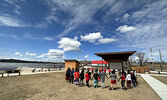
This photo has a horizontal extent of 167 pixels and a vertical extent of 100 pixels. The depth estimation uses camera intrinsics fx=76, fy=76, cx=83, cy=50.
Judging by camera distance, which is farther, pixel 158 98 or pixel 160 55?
pixel 160 55

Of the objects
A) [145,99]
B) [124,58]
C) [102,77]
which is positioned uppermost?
[124,58]

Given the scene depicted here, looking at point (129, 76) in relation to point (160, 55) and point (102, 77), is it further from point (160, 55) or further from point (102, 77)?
point (160, 55)

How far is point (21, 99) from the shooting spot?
4.78 m

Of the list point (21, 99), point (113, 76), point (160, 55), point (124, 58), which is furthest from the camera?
point (160, 55)

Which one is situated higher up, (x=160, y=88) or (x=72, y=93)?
(x=72, y=93)

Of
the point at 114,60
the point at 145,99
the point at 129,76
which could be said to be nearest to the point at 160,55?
the point at 114,60

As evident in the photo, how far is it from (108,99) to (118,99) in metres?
0.65

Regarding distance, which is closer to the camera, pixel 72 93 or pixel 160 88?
pixel 72 93

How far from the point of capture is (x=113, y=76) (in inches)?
267

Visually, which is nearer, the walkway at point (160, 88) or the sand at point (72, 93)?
the sand at point (72, 93)

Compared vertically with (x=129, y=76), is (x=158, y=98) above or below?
below

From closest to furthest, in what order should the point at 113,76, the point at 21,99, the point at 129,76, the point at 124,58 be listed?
1. the point at 21,99
2. the point at 113,76
3. the point at 129,76
4. the point at 124,58

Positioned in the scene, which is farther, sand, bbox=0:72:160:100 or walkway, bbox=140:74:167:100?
walkway, bbox=140:74:167:100

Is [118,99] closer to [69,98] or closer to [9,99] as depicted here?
[69,98]
